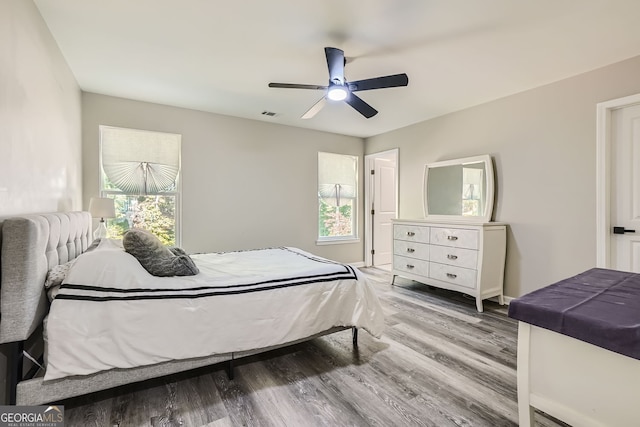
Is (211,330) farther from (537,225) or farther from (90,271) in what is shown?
(537,225)

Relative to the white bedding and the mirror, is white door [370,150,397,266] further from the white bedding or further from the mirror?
the white bedding

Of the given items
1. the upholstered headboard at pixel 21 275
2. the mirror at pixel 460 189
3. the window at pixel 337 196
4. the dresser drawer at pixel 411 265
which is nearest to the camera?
the upholstered headboard at pixel 21 275

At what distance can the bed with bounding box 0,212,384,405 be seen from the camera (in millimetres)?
1357

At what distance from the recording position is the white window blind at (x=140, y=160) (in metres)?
3.42

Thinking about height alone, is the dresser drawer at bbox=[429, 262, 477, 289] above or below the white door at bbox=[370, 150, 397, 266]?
below

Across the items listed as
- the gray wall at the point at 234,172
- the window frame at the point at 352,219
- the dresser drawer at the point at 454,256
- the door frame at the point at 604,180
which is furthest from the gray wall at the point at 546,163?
the gray wall at the point at 234,172

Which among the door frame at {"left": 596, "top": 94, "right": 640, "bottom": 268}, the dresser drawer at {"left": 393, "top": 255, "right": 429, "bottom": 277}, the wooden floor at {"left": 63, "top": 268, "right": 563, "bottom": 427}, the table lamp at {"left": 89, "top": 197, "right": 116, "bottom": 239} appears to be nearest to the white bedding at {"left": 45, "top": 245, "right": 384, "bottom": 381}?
the wooden floor at {"left": 63, "top": 268, "right": 563, "bottom": 427}

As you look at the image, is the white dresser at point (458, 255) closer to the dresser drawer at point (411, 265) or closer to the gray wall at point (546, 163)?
the dresser drawer at point (411, 265)

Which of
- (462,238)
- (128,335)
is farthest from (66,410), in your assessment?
(462,238)

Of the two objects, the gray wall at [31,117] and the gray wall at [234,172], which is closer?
the gray wall at [31,117]

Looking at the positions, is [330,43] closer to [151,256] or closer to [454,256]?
[151,256]

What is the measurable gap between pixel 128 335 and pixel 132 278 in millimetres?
323

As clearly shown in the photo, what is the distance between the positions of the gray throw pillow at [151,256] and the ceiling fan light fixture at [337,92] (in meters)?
1.75

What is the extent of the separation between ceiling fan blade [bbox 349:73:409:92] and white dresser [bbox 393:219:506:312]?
6.15 feet
